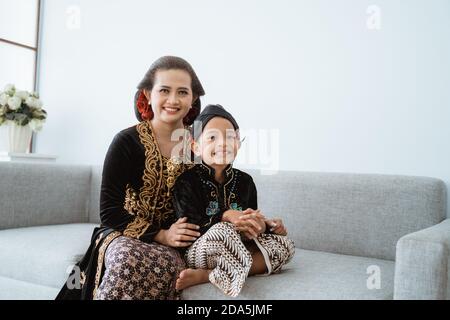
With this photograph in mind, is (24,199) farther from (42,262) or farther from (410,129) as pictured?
(410,129)

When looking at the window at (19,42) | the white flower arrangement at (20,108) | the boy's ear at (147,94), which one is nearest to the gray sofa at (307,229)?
the boy's ear at (147,94)

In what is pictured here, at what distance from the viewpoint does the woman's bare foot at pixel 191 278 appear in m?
1.28

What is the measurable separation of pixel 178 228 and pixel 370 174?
0.87m

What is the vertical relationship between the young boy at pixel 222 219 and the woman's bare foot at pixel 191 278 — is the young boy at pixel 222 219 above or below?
above

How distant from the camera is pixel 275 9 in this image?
7.29ft

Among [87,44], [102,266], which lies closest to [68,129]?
[87,44]

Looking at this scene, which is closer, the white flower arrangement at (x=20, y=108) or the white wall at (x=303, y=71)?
the white wall at (x=303, y=71)

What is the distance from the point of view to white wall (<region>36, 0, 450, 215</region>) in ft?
6.10

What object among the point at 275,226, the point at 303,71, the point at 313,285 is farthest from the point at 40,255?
the point at 303,71

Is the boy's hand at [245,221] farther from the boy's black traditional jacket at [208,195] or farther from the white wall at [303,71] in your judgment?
the white wall at [303,71]

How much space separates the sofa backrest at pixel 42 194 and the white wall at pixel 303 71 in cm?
55

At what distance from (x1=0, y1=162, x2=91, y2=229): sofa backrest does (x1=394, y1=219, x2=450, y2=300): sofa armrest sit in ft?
5.41

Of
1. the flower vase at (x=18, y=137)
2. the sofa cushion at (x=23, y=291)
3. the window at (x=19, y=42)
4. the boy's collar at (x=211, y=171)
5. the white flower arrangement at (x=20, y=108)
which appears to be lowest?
the sofa cushion at (x=23, y=291)

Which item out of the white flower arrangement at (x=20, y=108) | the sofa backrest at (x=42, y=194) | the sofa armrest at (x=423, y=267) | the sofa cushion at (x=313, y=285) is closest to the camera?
the sofa armrest at (x=423, y=267)
